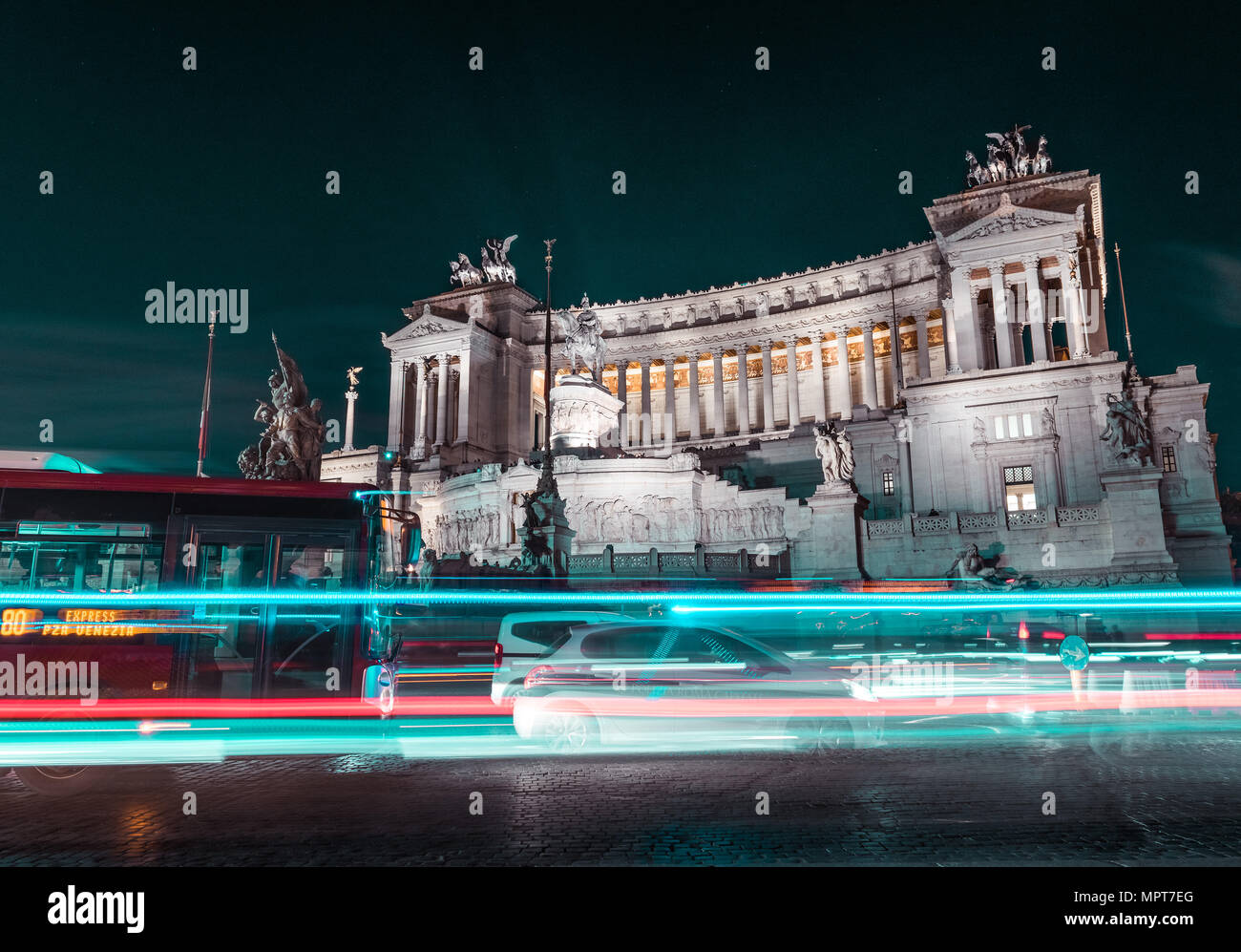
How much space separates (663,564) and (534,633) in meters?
24.7

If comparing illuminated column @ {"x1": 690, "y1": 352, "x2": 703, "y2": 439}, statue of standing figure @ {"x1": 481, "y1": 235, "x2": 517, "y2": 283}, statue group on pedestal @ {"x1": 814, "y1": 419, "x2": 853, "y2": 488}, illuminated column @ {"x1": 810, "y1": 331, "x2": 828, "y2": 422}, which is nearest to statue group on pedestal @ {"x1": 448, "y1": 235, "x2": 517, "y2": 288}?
statue of standing figure @ {"x1": 481, "y1": 235, "x2": 517, "y2": 283}

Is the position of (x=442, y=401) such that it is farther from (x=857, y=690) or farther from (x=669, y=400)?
(x=857, y=690)

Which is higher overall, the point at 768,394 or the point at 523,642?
the point at 768,394

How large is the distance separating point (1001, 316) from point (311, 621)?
2154 inches

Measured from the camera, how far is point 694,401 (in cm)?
7919

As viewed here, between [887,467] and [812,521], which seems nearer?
[812,521]

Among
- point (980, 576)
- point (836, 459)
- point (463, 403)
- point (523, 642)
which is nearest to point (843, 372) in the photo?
point (463, 403)

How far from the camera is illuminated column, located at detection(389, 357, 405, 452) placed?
78.6m

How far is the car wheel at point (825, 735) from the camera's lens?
1006 cm

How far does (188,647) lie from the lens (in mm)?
10156

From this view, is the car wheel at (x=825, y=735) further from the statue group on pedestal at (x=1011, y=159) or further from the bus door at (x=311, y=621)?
the statue group on pedestal at (x=1011, y=159)
